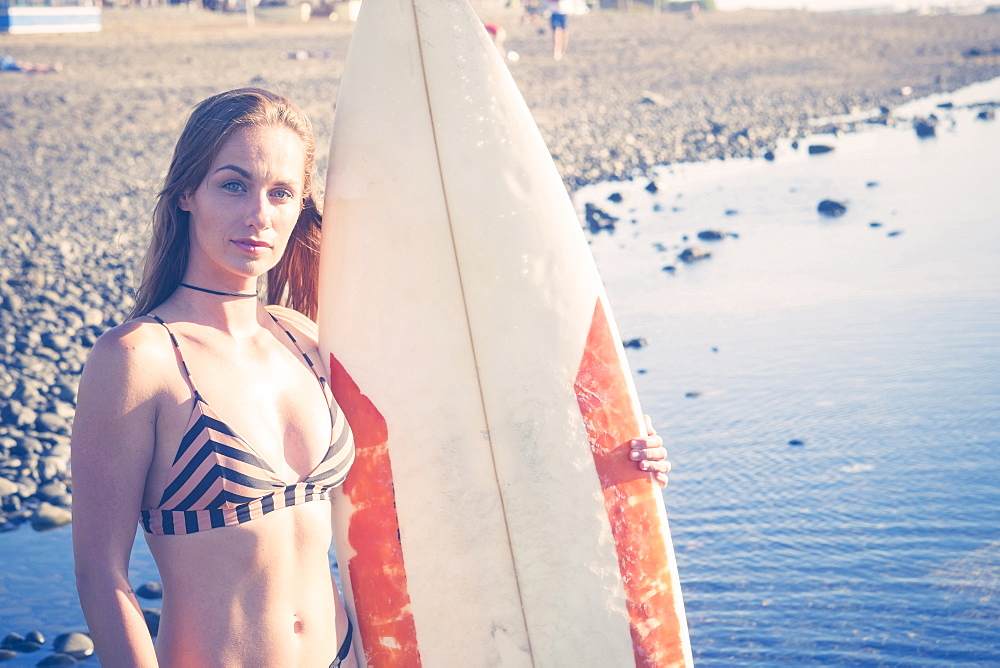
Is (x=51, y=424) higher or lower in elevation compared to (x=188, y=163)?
lower

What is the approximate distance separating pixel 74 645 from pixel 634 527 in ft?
7.94

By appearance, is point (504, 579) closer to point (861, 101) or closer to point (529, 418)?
point (529, 418)

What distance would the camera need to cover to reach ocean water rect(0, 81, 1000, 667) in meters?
4.17

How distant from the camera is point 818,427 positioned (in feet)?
19.0

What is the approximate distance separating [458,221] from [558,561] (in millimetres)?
933

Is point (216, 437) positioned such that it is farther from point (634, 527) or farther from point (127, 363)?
point (634, 527)

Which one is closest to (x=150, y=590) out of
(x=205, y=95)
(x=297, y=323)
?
(x=297, y=323)

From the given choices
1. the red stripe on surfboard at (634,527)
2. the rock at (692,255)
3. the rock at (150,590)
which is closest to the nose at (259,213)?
the red stripe on surfboard at (634,527)

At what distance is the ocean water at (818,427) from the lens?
4.17 m

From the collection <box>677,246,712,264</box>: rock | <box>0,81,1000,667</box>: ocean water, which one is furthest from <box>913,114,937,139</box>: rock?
<box>677,246,712,264</box>: rock

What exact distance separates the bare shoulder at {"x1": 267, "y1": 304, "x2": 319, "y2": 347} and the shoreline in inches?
21.9

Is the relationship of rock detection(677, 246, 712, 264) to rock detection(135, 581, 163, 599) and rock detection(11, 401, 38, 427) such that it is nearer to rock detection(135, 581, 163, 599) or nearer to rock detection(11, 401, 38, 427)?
rock detection(11, 401, 38, 427)

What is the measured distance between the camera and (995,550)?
4543 millimetres

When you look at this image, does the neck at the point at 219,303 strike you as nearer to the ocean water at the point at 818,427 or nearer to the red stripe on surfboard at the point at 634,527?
the red stripe on surfboard at the point at 634,527
